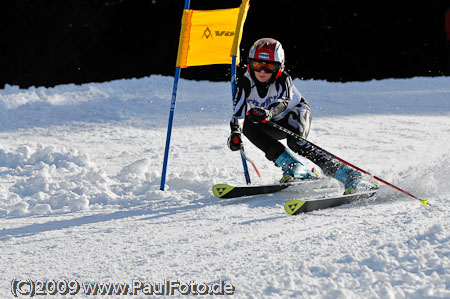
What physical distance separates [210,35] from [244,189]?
4.22ft

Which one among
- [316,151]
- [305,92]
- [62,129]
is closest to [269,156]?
[316,151]

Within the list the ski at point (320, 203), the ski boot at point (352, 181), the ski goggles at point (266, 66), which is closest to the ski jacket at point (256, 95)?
the ski goggles at point (266, 66)

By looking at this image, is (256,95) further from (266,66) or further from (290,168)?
(290,168)

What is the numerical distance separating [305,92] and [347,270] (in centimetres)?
716

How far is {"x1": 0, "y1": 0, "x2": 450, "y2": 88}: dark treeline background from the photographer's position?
14.3 meters

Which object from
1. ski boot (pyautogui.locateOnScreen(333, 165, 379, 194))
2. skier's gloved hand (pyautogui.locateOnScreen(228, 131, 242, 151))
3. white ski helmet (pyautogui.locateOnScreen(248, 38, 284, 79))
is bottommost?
ski boot (pyautogui.locateOnScreen(333, 165, 379, 194))

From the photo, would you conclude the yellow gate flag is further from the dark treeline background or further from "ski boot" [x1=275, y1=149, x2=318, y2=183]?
the dark treeline background

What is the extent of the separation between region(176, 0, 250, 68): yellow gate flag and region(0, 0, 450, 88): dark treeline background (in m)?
8.86

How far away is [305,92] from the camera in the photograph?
9.59 meters

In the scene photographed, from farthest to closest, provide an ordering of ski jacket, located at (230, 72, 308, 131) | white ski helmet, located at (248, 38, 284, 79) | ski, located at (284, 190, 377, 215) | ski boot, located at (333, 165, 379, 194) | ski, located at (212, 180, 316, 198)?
ski jacket, located at (230, 72, 308, 131)
white ski helmet, located at (248, 38, 284, 79)
ski, located at (212, 180, 316, 198)
ski boot, located at (333, 165, 379, 194)
ski, located at (284, 190, 377, 215)

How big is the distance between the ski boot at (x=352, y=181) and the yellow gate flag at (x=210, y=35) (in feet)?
4.33

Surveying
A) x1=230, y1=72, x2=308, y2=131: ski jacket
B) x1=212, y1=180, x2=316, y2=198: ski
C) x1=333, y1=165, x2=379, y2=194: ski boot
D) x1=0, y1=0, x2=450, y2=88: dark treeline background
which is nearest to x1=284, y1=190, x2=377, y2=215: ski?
x1=333, y1=165, x2=379, y2=194: ski boot

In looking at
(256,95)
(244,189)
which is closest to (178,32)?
(256,95)

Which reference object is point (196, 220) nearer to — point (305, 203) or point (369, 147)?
point (305, 203)
